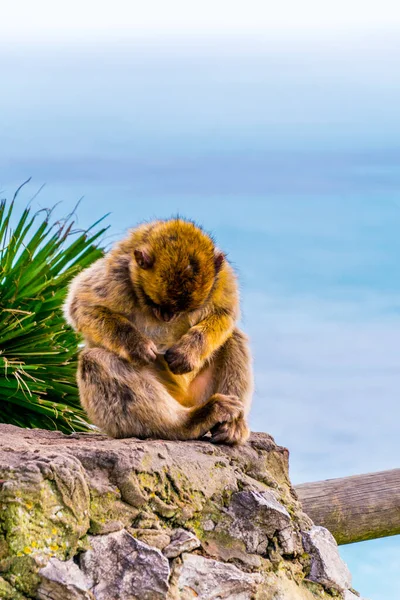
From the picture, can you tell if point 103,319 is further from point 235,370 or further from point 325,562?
point 325,562

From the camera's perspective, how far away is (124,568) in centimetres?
426

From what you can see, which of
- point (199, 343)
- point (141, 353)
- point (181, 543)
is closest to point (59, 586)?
point (181, 543)

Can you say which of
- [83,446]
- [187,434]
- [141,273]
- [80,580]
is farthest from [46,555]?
[141,273]

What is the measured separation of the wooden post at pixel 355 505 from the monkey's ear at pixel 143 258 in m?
2.82

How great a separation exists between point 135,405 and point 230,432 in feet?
1.97

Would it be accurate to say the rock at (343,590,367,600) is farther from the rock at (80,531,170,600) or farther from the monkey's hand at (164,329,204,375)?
the monkey's hand at (164,329,204,375)

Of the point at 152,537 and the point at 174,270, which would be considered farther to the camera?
the point at 174,270

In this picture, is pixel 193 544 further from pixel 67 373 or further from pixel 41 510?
pixel 67 373

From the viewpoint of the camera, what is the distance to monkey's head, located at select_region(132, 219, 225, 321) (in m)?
5.13

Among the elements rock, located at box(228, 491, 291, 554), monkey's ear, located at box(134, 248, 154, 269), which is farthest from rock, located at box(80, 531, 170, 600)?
monkey's ear, located at box(134, 248, 154, 269)

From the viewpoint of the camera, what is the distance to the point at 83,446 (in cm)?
470

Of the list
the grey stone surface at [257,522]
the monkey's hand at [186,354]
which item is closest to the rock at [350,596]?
the grey stone surface at [257,522]

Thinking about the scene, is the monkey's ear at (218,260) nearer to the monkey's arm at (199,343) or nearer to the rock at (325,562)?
the monkey's arm at (199,343)

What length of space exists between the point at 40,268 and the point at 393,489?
150 inches
